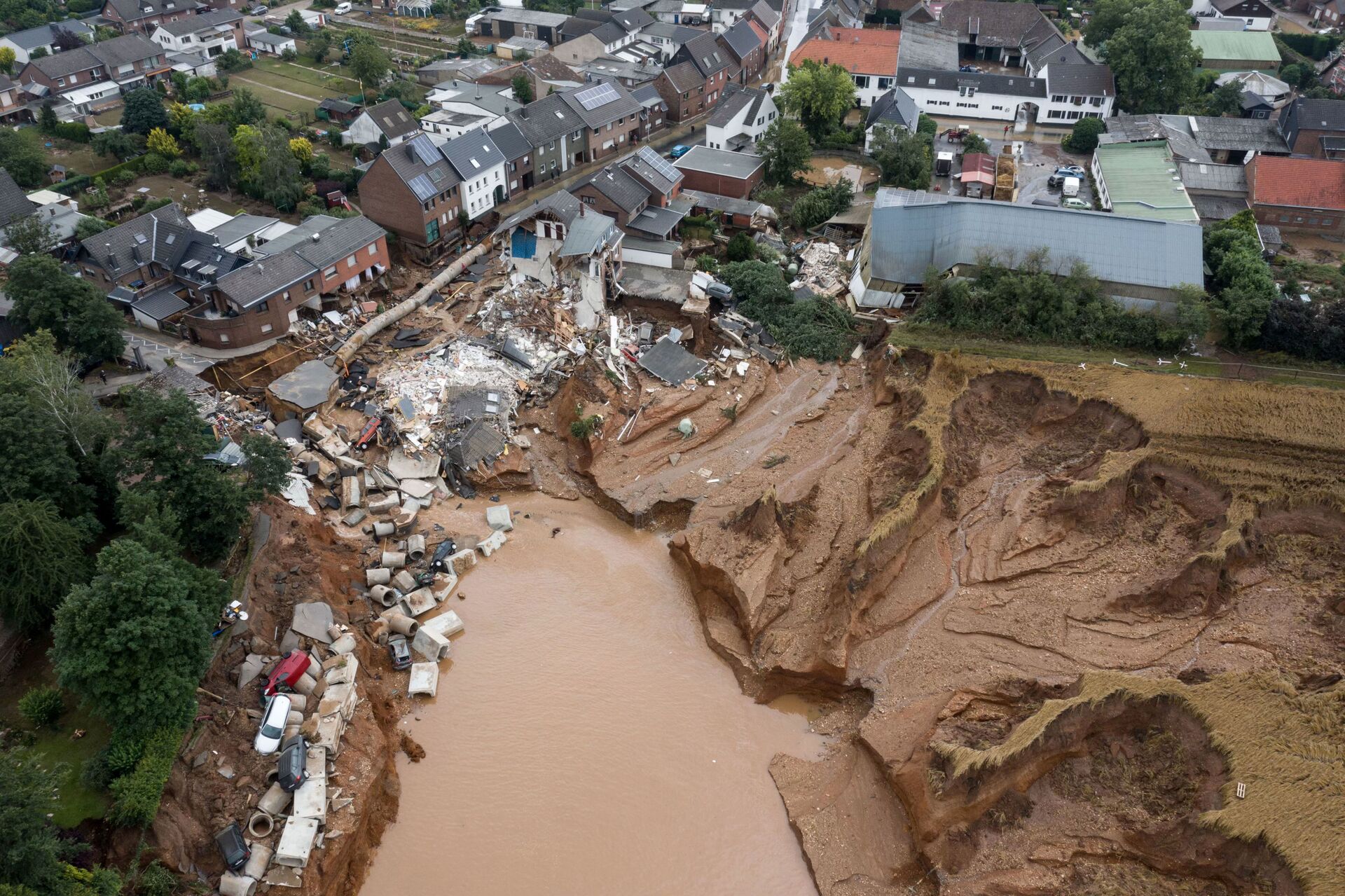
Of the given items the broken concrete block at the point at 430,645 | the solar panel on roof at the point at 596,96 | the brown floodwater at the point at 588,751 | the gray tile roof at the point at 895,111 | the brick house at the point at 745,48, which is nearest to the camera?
the brown floodwater at the point at 588,751

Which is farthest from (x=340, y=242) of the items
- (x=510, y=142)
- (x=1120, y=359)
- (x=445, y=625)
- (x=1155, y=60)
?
(x=1155, y=60)

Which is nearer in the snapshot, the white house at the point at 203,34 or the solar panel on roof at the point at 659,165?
the solar panel on roof at the point at 659,165

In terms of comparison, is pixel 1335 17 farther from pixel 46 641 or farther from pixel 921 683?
pixel 46 641

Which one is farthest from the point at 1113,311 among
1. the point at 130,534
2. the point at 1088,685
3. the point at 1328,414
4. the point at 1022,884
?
the point at 130,534

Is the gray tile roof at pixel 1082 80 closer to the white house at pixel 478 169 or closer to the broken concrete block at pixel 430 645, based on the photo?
the white house at pixel 478 169

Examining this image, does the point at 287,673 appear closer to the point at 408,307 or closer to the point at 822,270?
A: the point at 408,307

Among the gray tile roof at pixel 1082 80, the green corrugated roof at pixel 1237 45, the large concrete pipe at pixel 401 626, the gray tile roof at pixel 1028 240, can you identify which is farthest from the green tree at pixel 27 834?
the green corrugated roof at pixel 1237 45

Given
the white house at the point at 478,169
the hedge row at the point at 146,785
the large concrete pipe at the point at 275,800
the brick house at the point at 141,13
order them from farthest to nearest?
the brick house at the point at 141,13 → the white house at the point at 478,169 → the large concrete pipe at the point at 275,800 → the hedge row at the point at 146,785
